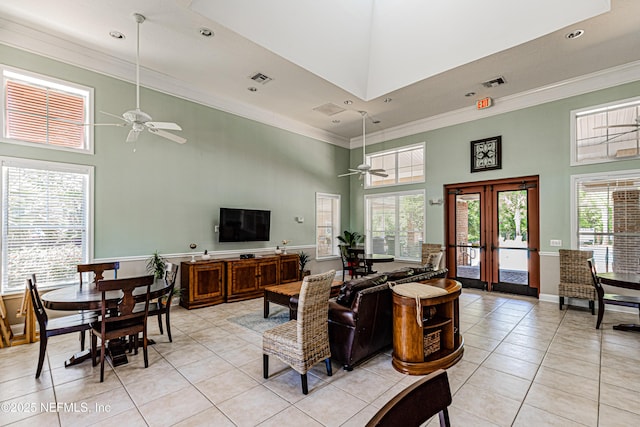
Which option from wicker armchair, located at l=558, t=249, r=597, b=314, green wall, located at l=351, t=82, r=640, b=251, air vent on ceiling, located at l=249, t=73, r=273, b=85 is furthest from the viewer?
green wall, located at l=351, t=82, r=640, b=251

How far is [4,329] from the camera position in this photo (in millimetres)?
3629

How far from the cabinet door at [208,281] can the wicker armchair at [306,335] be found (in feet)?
9.47

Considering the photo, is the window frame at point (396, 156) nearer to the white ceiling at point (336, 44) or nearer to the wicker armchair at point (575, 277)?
the white ceiling at point (336, 44)

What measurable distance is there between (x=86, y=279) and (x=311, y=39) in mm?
4855

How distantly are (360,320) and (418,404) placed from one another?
2.08 metres

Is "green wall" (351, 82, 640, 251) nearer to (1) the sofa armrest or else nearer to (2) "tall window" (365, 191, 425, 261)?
(2) "tall window" (365, 191, 425, 261)

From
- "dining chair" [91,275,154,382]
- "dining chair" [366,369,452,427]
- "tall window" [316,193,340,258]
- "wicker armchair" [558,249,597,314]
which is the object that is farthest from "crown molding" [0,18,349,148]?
"wicker armchair" [558,249,597,314]

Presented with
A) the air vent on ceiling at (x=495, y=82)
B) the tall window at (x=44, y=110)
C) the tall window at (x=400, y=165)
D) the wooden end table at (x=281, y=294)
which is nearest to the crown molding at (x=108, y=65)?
the tall window at (x=44, y=110)

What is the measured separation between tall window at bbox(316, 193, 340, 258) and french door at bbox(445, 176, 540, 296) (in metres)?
3.02

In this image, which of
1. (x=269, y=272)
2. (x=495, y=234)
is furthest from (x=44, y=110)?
(x=495, y=234)

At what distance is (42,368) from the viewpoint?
3.04 meters

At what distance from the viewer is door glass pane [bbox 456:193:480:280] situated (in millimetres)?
6707

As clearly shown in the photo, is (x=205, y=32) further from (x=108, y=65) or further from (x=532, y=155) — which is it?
(x=532, y=155)

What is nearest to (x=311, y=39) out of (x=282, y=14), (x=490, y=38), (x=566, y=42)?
(x=282, y=14)
